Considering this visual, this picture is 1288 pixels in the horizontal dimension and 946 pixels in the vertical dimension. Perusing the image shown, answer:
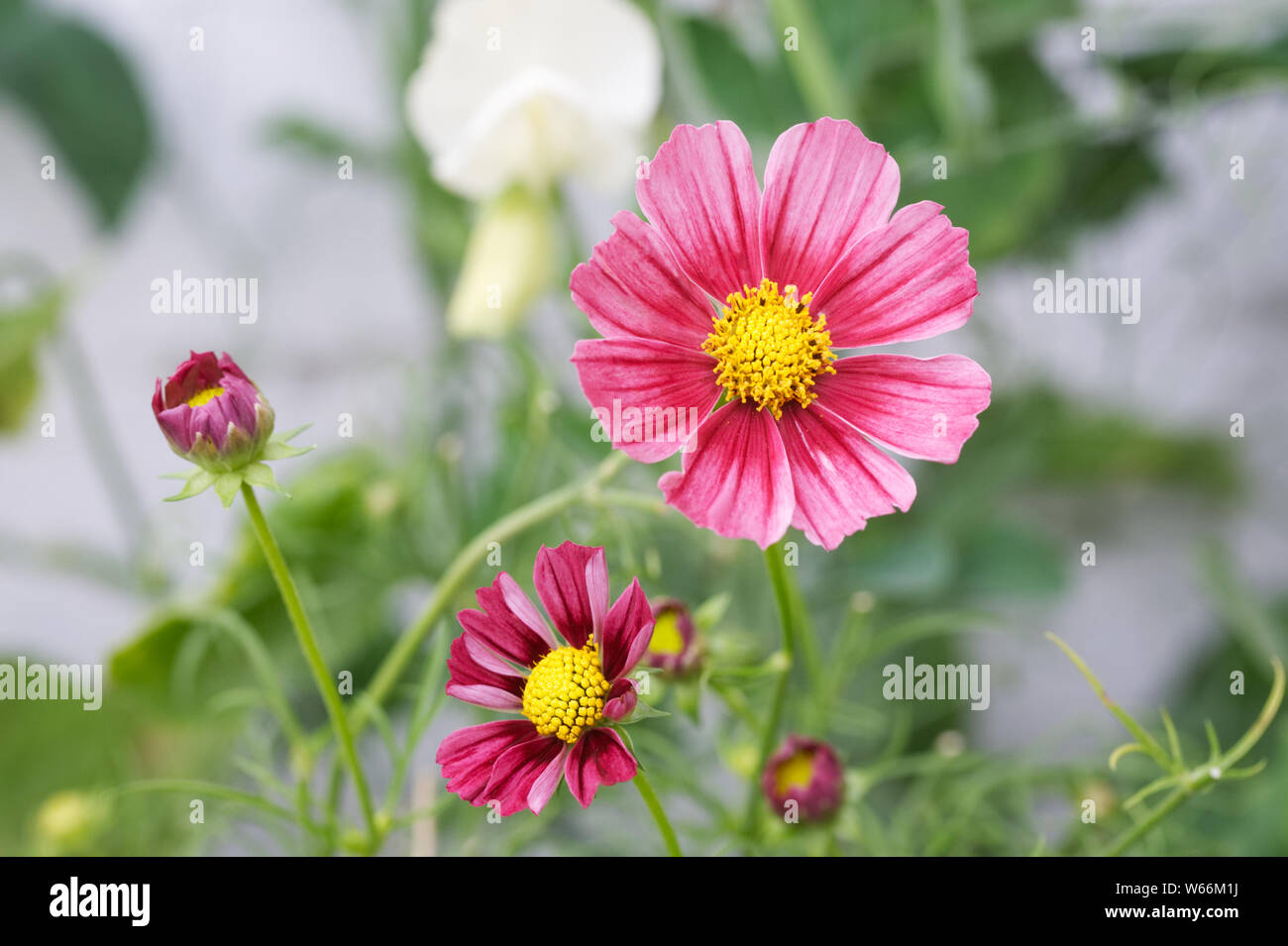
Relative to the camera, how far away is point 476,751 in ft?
0.58

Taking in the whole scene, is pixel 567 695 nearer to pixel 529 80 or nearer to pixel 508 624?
pixel 508 624

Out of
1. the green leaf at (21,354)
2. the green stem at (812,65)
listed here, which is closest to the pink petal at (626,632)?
the green stem at (812,65)

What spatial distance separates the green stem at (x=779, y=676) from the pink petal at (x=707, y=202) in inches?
2.0

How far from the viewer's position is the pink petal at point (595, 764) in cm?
16

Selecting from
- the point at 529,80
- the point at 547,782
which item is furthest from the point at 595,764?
the point at 529,80

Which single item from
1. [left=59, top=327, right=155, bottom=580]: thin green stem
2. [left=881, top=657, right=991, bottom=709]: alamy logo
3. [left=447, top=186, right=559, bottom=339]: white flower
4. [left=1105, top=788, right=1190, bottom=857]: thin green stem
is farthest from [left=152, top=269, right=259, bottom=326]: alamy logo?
[left=1105, top=788, right=1190, bottom=857]: thin green stem

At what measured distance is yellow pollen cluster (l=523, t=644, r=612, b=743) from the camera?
0.17m

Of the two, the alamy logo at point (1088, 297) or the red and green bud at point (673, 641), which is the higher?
the alamy logo at point (1088, 297)

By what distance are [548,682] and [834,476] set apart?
0.21ft

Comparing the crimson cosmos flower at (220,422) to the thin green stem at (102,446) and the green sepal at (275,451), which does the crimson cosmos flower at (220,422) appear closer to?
the green sepal at (275,451)

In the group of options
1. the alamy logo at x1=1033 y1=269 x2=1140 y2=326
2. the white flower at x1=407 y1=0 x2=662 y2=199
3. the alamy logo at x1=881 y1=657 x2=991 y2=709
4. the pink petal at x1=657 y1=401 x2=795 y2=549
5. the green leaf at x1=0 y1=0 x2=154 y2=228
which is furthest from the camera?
the green leaf at x1=0 y1=0 x2=154 y2=228

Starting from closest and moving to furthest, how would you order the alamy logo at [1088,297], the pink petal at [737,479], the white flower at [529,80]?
the pink petal at [737,479]
the white flower at [529,80]
the alamy logo at [1088,297]
